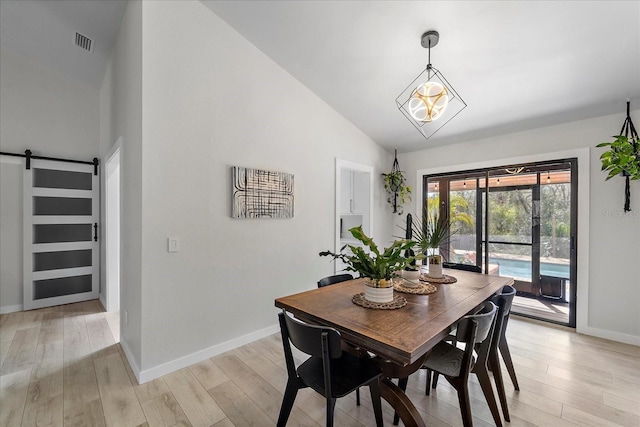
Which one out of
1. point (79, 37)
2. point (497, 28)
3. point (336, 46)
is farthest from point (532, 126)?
point (79, 37)

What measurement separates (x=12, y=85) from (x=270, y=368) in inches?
196

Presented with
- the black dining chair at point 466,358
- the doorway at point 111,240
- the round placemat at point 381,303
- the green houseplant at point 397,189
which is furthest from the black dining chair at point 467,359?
the doorway at point 111,240

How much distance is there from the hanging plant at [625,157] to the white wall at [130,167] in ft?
13.8

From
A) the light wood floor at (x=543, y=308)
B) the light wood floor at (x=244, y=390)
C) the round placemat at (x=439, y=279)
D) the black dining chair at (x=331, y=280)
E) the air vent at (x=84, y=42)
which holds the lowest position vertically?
the light wood floor at (x=244, y=390)

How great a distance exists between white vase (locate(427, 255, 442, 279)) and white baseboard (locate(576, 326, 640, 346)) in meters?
2.11

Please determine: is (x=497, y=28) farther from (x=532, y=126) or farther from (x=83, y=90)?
(x=83, y=90)

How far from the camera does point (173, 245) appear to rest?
2338mm

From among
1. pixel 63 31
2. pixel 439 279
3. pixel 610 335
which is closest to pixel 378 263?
pixel 439 279

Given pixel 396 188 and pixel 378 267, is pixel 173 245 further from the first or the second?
pixel 396 188

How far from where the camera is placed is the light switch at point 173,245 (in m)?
2.31

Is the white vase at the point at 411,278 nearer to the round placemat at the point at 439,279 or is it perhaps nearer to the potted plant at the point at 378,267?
the round placemat at the point at 439,279

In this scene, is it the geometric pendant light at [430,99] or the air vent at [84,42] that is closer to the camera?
the geometric pendant light at [430,99]

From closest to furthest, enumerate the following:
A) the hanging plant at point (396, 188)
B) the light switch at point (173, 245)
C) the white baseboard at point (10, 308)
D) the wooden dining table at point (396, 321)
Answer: the wooden dining table at point (396, 321) < the light switch at point (173, 245) < the white baseboard at point (10, 308) < the hanging plant at point (396, 188)

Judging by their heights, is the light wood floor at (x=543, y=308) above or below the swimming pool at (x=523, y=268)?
below
